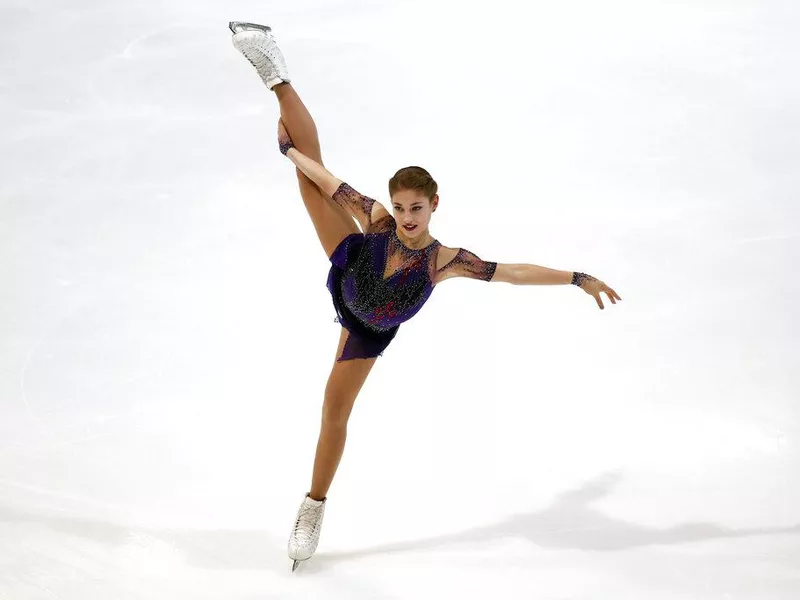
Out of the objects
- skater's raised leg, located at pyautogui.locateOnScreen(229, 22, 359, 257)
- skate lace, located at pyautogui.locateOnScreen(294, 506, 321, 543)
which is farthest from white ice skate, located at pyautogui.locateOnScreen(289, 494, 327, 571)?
skater's raised leg, located at pyautogui.locateOnScreen(229, 22, 359, 257)

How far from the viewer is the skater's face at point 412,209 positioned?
13.3ft

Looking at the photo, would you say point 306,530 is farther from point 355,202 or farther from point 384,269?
point 355,202

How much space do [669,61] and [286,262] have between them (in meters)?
3.51

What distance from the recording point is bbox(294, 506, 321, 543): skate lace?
4.57 metres

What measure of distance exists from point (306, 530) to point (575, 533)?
3.95 feet

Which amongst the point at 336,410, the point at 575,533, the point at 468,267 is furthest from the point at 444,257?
the point at 575,533

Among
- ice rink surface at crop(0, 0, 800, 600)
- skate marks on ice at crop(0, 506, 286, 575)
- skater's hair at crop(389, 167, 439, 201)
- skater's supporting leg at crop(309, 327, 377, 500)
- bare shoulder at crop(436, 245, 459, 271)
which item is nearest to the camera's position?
skater's hair at crop(389, 167, 439, 201)

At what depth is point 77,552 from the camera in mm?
4625

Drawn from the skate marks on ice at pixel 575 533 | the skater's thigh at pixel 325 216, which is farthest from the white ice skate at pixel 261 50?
the skate marks on ice at pixel 575 533

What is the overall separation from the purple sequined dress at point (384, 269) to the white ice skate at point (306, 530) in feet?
2.65

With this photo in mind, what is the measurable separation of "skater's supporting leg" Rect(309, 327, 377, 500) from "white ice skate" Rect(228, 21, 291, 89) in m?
1.04

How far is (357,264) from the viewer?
14.2 ft

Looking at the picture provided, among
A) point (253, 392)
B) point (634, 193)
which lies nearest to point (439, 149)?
point (634, 193)

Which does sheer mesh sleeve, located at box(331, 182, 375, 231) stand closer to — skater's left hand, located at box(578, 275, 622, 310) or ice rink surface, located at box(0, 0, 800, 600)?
skater's left hand, located at box(578, 275, 622, 310)
